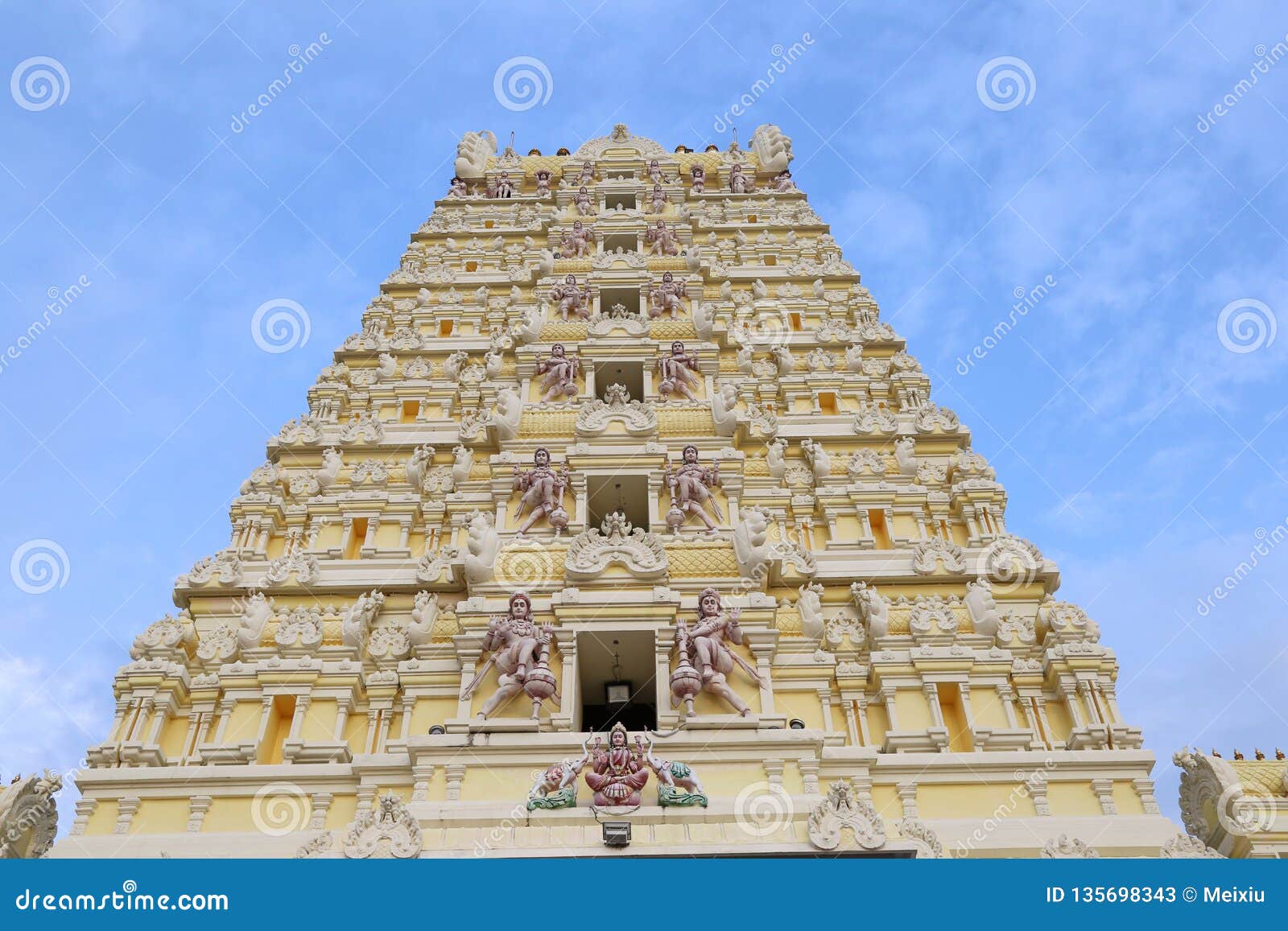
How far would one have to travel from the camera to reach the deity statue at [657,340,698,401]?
78.9 ft

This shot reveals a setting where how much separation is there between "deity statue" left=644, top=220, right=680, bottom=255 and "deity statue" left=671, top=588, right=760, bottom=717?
15.0 meters

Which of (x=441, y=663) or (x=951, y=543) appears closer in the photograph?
(x=441, y=663)

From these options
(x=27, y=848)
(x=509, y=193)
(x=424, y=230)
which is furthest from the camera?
(x=509, y=193)

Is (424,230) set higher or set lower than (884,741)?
higher

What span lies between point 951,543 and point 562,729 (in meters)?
8.04

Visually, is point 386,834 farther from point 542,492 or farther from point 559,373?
point 559,373

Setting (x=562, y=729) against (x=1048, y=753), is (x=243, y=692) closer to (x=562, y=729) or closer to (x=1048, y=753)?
(x=562, y=729)

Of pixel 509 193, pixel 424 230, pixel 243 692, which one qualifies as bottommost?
pixel 243 692

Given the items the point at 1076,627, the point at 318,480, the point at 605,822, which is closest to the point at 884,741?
the point at 1076,627

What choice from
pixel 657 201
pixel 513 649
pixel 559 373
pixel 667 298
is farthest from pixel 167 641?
pixel 657 201

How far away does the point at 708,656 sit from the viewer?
16594 mm

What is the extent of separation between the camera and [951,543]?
2050cm

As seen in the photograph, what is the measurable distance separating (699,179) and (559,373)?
15.3m

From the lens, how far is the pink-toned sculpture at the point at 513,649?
54.0 ft
